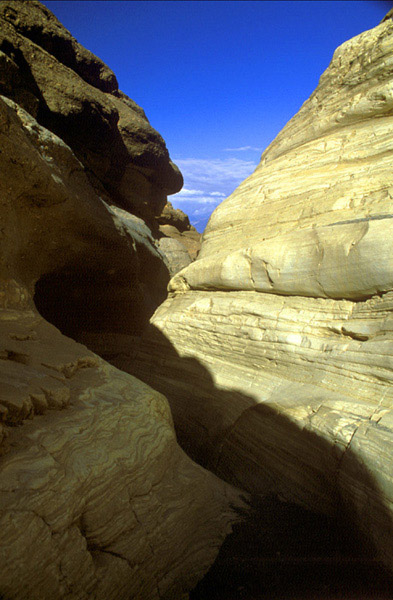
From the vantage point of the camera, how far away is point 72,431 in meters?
2.43

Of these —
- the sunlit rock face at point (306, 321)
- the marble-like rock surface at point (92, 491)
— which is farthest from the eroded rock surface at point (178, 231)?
the marble-like rock surface at point (92, 491)

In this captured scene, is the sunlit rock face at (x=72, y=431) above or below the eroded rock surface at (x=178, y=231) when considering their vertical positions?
below

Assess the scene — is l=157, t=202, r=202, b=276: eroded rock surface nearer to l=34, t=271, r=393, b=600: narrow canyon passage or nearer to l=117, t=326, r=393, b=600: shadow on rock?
l=117, t=326, r=393, b=600: shadow on rock

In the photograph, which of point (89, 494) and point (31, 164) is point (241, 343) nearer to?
point (89, 494)

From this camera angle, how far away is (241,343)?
4.28 meters

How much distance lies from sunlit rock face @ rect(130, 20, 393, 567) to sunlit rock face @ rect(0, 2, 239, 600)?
80 cm

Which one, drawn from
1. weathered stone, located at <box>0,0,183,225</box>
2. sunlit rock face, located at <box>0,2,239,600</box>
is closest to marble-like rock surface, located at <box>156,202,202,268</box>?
weathered stone, located at <box>0,0,183,225</box>

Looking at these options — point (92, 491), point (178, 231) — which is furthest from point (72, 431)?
point (178, 231)

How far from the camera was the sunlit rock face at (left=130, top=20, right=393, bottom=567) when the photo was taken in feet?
9.41

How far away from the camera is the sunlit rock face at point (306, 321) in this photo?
9.41 ft

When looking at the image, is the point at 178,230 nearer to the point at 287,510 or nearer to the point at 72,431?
the point at 287,510

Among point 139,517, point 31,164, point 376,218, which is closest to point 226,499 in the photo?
point 139,517

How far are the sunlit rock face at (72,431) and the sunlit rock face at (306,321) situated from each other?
80 centimetres

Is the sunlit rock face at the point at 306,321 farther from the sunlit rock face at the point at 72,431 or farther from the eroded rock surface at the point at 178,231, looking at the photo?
the eroded rock surface at the point at 178,231
